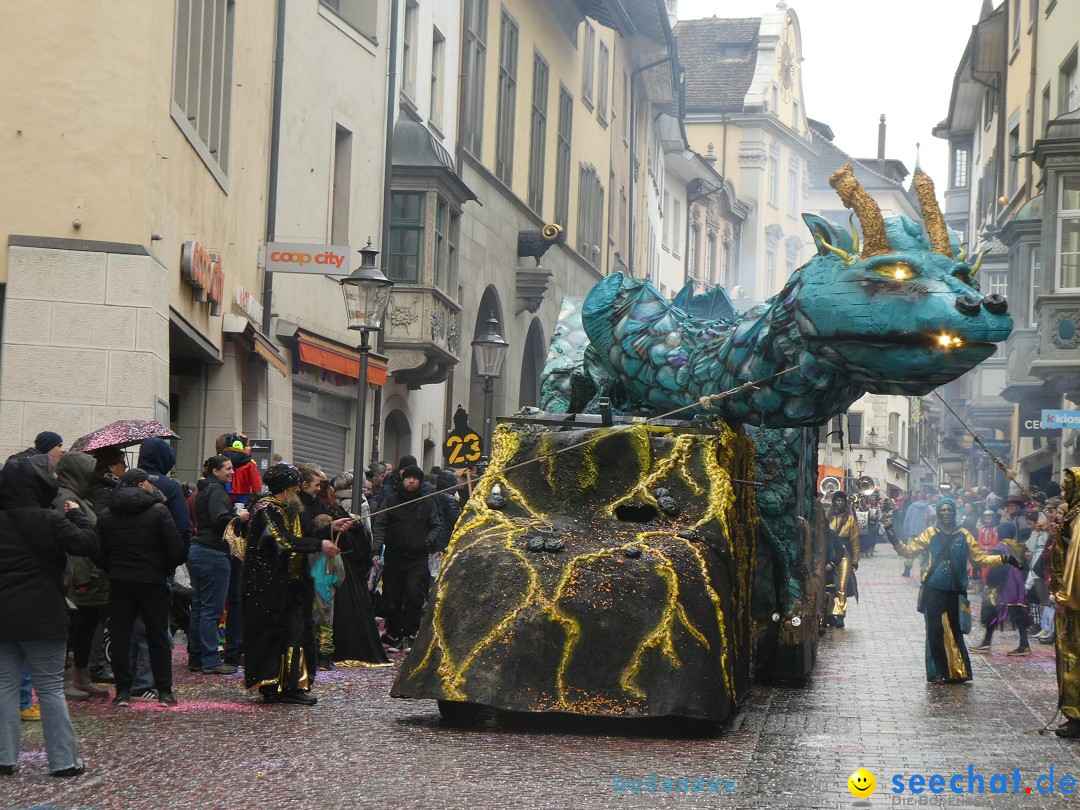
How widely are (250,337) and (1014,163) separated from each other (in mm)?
23833

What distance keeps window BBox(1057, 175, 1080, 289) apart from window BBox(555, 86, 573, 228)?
1395 centimetres

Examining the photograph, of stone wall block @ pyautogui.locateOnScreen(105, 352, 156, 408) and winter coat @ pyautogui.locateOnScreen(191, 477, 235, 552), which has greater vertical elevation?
stone wall block @ pyautogui.locateOnScreen(105, 352, 156, 408)

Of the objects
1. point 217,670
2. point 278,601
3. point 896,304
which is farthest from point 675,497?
point 217,670

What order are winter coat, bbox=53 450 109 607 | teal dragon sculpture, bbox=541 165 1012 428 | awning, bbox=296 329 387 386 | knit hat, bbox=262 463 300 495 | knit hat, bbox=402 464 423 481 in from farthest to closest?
awning, bbox=296 329 387 386, knit hat, bbox=402 464 423 481, knit hat, bbox=262 463 300 495, winter coat, bbox=53 450 109 607, teal dragon sculpture, bbox=541 165 1012 428

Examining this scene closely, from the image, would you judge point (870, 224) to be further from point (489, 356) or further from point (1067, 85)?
point (1067, 85)

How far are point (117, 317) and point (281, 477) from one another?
509 cm

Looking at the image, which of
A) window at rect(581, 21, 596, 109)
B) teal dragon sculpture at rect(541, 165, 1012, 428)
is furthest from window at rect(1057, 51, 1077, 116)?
teal dragon sculpture at rect(541, 165, 1012, 428)

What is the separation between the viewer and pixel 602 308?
14.2 meters

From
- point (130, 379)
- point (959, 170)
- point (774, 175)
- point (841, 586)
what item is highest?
point (774, 175)

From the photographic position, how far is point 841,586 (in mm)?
23906

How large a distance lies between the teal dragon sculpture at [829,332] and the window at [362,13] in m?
14.3

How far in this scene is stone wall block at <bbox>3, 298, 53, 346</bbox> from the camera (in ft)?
54.2

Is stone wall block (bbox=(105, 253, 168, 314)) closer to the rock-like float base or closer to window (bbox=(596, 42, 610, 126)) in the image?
the rock-like float base

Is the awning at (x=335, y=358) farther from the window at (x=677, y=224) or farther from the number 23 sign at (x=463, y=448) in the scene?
the window at (x=677, y=224)
